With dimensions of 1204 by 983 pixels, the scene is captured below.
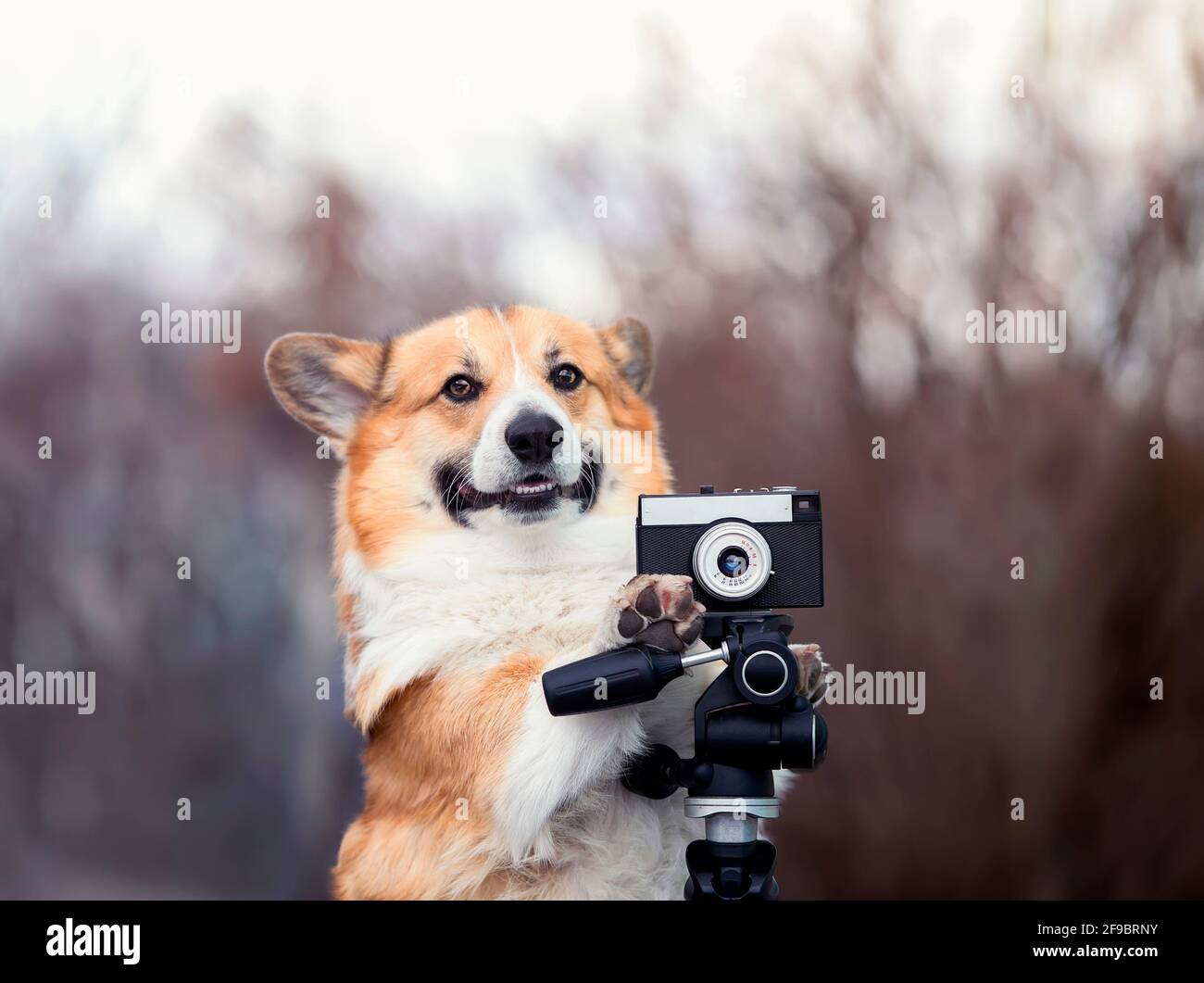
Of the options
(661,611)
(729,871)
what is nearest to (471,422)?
(661,611)

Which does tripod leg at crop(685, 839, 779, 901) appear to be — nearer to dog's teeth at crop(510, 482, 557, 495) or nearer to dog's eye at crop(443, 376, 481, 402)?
dog's teeth at crop(510, 482, 557, 495)

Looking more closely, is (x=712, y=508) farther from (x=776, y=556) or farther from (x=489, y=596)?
(x=489, y=596)

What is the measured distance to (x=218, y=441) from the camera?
106 inches

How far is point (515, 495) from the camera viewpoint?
2.01 m

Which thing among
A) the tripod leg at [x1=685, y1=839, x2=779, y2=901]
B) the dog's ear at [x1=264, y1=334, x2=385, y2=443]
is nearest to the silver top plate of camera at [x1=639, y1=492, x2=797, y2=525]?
the tripod leg at [x1=685, y1=839, x2=779, y2=901]

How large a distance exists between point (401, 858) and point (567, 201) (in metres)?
1.69

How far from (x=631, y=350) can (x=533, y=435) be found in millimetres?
469

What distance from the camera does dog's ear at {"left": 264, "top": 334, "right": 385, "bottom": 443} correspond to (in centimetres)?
212

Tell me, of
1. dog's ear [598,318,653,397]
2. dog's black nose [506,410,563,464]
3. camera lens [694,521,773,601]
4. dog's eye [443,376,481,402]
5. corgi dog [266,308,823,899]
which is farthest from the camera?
dog's ear [598,318,653,397]

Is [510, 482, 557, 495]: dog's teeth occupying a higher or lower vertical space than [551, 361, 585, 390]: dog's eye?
lower

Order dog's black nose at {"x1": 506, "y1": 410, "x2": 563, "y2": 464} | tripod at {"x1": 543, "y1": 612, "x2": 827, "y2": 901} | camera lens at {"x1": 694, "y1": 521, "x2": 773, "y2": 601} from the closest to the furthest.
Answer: tripod at {"x1": 543, "y1": 612, "x2": 827, "y2": 901}, camera lens at {"x1": 694, "y1": 521, "x2": 773, "y2": 601}, dog's black nose at {"x1": 506, "y1": 410, "x2": 563, "y2": 464}

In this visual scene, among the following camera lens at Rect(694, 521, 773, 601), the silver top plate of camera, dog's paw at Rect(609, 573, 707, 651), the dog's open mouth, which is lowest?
dog's paw at Rect(609, 573, 707, 651)

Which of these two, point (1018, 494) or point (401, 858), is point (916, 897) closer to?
point (1018, 494)
